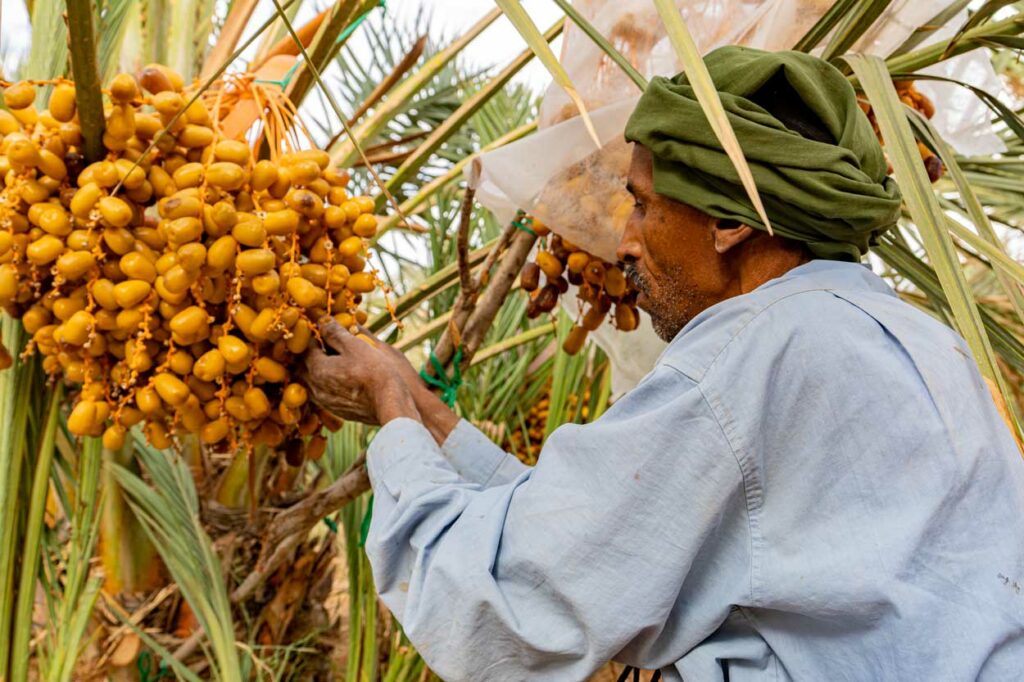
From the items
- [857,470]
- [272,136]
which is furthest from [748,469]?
[272,136]

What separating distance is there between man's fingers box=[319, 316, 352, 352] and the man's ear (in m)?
0.49

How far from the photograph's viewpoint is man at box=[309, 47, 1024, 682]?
94 centimetres

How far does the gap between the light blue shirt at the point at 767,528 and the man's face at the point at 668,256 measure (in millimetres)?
153

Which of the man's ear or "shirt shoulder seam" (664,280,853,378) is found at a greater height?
the man's ear

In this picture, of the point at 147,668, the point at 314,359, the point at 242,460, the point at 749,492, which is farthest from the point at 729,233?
the point at 147,668

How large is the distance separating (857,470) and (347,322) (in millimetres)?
678

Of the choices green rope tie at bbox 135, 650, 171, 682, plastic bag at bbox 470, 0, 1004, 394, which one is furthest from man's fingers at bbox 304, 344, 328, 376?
green rope tie at bbox 135, 650, 171, 682

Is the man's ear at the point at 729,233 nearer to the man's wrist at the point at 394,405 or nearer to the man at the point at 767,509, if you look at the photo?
the man at the point at 767,509

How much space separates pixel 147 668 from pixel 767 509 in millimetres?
1255

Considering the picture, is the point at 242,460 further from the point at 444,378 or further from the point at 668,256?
the point at 668,256

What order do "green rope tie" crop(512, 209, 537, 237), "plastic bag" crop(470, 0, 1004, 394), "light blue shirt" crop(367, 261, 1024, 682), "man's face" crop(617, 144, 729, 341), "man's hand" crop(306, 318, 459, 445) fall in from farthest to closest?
"green rope tie" crop(512, 209, 537, 237) → "plastic bag" crop(470, 0, 1004, 394) → "man's hand" crop(306, 318, 459, 445) → "man's face" crop(617, 144, 729, 341) → "light blue shirt" crop(367, 261, 1024, 682)

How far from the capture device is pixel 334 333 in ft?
4.32

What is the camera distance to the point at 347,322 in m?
1.33

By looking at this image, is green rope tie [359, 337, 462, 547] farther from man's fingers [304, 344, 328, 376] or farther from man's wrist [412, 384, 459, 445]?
man's fingers [304, 344, 328, 376]
